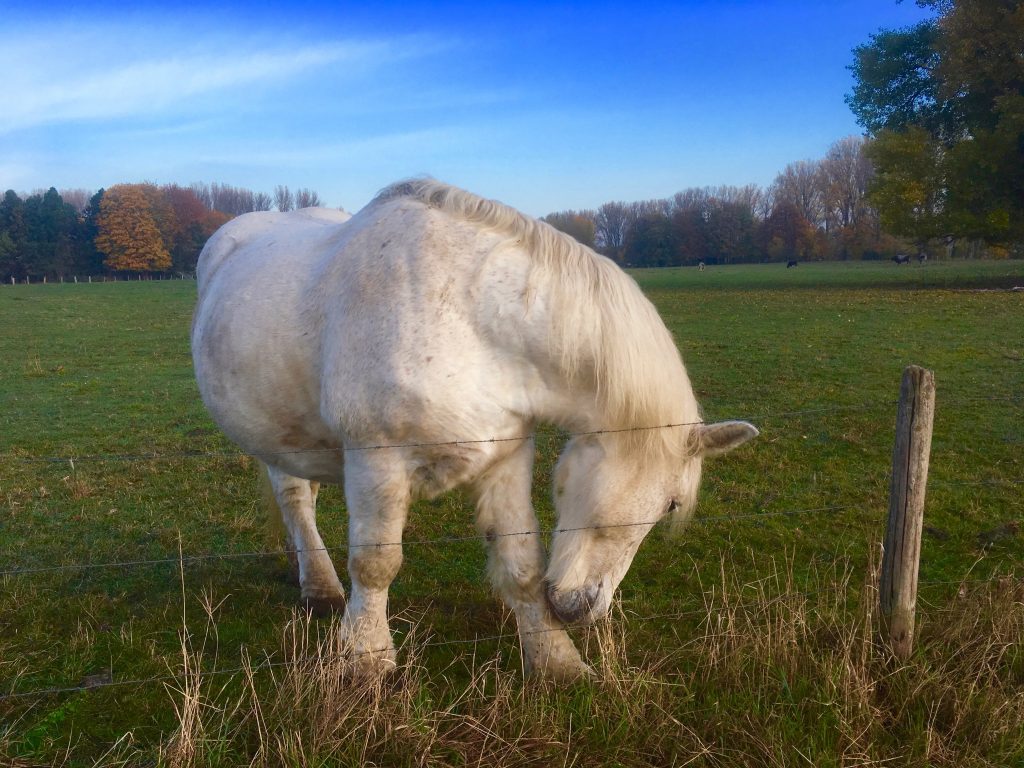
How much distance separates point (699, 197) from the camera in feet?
226

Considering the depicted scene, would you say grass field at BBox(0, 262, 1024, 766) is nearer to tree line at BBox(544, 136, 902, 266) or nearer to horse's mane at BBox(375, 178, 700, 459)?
horse's mane at BBox(375, 178, 700, 459)

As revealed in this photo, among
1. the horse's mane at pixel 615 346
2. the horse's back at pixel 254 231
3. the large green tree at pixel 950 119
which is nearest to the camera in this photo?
the horse's mane at pixel 615 346

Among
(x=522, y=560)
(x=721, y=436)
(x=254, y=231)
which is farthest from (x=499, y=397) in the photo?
(x=254, y=231)

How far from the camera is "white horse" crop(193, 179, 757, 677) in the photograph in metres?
3.02

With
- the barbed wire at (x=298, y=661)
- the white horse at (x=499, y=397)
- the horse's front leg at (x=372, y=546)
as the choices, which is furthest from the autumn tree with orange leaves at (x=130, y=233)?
the horse's front leg at (x=372, y=546)

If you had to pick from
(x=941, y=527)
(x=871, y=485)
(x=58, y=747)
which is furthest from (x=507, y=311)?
(x=871, y=485)

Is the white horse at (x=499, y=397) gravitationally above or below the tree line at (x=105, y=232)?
below

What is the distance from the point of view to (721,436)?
3131 millimetres

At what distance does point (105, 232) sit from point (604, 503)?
6566cm

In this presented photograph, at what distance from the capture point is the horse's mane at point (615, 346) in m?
3.05

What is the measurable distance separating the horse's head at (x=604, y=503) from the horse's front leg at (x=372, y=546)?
677 mm

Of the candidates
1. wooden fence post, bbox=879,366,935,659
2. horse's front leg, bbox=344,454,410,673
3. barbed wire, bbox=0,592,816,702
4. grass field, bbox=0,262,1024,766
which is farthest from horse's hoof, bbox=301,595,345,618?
wooden fence post, bbox=879,366,935,659

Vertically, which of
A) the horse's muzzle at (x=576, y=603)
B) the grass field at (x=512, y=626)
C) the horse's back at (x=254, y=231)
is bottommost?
the grass field at (x=512, y=626)

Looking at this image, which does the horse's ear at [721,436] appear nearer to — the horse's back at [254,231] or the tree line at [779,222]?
the horse's back at [254,231]
